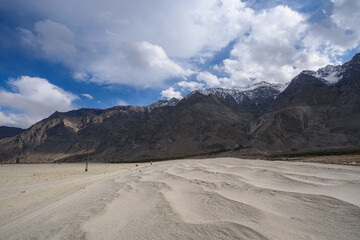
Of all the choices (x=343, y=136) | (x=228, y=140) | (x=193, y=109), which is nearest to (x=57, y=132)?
(x=193, y=109)

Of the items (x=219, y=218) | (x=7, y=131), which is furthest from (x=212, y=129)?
(x=7, y=131)

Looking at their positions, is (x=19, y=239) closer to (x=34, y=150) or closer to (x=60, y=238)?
(x=60, y=238)

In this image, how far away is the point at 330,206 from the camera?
8.02 feet

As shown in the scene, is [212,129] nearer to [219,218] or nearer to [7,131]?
[219,218]

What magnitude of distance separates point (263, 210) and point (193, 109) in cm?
11900

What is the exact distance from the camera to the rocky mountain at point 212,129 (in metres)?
70.6

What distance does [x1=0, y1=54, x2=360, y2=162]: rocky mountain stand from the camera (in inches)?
2781

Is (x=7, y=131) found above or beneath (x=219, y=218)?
above

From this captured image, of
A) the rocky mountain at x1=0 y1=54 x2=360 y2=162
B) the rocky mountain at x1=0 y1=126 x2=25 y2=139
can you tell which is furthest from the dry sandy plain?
the rocky mountain at x1=0 y1=126 x2=25 y2=139

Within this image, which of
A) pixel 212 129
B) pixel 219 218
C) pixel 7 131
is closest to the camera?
pixel 219 218

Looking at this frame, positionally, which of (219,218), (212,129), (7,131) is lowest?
(219,218)

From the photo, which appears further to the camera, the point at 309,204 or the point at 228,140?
the point at 228,140

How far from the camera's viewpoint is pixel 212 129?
91062 millimetres

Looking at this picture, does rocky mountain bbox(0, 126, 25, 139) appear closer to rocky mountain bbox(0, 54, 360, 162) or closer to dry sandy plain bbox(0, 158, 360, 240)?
rocky mountain bbox(0, 54, 360, 162)
